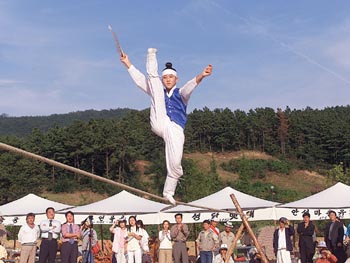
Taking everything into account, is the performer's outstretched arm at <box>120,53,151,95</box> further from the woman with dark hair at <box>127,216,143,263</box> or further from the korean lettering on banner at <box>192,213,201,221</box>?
the korean lettering on banner at <box>192,213,201,221</box>

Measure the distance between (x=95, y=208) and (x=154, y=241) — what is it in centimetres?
228

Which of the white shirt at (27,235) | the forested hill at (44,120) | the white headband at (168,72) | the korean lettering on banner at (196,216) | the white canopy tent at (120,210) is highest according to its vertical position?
the forested hill at (44,120)

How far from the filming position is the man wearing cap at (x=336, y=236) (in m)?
11.7

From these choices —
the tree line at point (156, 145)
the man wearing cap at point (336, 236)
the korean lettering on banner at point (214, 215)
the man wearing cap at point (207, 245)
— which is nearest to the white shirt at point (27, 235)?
the man wearing cap at point (207, 245)

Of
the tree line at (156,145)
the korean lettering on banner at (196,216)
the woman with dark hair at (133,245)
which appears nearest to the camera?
the woman with dark hair at (133,245)

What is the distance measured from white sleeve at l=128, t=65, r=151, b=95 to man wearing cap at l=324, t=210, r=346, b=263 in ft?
24.1

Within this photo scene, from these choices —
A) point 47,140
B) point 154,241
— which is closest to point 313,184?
point 47,140

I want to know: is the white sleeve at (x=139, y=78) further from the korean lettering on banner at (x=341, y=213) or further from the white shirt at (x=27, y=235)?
the korean lettering on banner at (x=341, y=213)

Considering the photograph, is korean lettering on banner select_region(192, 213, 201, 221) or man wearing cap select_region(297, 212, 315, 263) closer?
man wearing cap select_region(297, 212, 315, 263)

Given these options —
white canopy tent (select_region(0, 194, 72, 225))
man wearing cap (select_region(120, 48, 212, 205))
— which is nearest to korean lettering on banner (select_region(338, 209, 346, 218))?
white canopy tent (select_region(0, 194, 72, 225))

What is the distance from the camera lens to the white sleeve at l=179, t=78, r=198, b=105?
540cm

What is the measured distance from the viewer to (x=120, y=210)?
15102mm

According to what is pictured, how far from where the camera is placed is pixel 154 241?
1667 cm

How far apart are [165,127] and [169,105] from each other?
215mm
